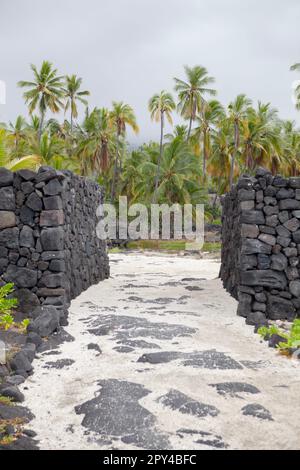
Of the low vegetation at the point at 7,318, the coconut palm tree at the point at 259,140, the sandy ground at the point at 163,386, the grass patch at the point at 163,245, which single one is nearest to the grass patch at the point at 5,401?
the sandy ground at the point at 163,386

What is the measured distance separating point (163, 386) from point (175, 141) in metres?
26.7

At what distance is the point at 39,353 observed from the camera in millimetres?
6004

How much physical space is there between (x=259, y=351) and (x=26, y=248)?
14.9 ft

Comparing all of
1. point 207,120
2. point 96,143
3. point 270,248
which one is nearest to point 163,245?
point 96,143

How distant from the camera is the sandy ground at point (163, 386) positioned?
3.70m

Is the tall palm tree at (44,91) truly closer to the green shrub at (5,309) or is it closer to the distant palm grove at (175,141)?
the distant palm grove at (175,141)

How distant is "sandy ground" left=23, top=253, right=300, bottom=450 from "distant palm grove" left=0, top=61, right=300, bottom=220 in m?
21.9

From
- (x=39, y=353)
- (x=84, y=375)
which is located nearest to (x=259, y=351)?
(x=84, y=375)

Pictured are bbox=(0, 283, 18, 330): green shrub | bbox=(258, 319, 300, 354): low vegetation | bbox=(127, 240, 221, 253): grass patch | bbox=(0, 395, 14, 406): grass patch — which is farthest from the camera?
bbox=(127, 240, 221, 253): grass patch

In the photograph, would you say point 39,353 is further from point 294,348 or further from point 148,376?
point 294,348

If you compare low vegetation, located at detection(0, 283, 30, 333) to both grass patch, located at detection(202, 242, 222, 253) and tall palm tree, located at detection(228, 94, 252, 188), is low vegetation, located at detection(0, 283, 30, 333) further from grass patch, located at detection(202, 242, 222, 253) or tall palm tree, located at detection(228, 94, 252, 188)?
tall palm tree, located at detection(228, 94, 252, 188)

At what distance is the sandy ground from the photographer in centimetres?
370

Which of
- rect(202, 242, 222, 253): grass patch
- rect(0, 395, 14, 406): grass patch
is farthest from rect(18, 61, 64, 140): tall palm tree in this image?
rect(0, 395, 14, 406): grass patch
